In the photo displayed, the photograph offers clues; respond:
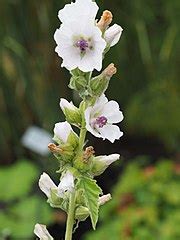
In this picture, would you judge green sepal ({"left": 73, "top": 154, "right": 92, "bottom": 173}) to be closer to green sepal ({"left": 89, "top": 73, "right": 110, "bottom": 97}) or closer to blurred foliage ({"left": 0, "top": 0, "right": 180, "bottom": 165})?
green sepal ({"left": 89, "top": 73, "right": 110, "bottom": 97})

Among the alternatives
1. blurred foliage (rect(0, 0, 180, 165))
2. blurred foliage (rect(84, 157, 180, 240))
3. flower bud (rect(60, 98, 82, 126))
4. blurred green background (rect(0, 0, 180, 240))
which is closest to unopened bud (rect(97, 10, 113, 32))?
flower bud (rect(60, 98, 82, 126))

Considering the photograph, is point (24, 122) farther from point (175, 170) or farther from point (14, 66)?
point (175, 170)

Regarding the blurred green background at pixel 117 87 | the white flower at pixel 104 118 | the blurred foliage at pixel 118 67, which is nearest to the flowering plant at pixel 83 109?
the white flower at pixel 104 118

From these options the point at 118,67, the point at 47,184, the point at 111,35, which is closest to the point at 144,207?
the point at 118,67

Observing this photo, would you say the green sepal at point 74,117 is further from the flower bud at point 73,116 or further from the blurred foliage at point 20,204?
the blurred foliage at point 20,204

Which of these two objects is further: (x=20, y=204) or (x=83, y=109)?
(x=20, y=204)

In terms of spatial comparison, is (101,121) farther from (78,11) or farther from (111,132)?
(78,11)
